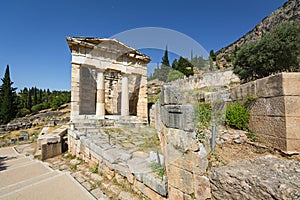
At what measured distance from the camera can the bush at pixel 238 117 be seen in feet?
13.9

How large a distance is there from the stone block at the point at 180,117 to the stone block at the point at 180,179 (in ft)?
2.09

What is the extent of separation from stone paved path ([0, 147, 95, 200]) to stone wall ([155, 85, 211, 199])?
2128 mm

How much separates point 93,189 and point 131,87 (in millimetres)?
9475

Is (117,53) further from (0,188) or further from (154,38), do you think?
(0,188)

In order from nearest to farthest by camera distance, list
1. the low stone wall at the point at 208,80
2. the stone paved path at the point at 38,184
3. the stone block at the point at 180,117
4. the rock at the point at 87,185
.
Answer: the stone block at the point at 180,117, the stone paved path at the point at 38,184, the rock at the point at 87,185, the low stone wall at the point at 208,80

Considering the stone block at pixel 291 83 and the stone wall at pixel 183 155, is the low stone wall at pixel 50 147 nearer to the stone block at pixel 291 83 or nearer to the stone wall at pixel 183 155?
the stone wall at pixel 183 155

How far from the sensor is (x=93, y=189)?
336cm

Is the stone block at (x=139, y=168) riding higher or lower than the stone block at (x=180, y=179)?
lower

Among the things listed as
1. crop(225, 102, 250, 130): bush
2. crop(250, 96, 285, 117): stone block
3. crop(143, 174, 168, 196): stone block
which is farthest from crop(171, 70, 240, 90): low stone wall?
crop(143, 174, 168, 196): stone block

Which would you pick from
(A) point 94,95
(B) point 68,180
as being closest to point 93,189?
(B) point 68,180

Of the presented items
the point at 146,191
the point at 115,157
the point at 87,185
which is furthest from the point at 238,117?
the point at 87,185

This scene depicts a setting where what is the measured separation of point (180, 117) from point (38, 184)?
4044 millimetres

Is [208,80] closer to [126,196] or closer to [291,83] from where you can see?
[291,83]

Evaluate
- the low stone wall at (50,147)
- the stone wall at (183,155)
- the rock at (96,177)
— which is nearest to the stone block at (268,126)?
the stone wall at (183,155)
